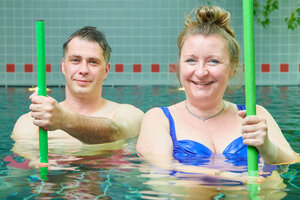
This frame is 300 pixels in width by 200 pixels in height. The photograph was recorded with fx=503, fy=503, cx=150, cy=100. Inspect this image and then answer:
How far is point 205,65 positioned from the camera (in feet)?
8.53

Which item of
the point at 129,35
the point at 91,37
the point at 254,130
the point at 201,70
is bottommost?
the point at 254,130

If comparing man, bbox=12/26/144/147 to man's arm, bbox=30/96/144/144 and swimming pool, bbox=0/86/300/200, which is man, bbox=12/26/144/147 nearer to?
man's arm, bbox=30/96/144/144

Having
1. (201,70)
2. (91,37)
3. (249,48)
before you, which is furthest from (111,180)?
(91,37)

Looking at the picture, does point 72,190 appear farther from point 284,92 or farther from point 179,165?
point 284,92

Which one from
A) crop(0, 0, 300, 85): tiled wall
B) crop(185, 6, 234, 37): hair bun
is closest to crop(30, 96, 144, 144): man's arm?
crop(185, 6, 234, 37): hair bun

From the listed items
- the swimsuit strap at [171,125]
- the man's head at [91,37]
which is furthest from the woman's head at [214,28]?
the man's head at [91,37]

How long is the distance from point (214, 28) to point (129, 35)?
6983mm

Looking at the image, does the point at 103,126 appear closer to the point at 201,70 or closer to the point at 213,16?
the point at 201,70

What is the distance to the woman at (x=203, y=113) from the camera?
261cm

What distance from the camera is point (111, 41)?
960cm

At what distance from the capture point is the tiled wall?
373 inches

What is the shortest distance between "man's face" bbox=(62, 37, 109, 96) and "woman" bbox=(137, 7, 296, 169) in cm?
65

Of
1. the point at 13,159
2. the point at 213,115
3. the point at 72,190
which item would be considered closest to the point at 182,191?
the point at 72,190

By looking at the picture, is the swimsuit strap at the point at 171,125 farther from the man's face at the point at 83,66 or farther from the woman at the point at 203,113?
the man's face at the point at 83,66
